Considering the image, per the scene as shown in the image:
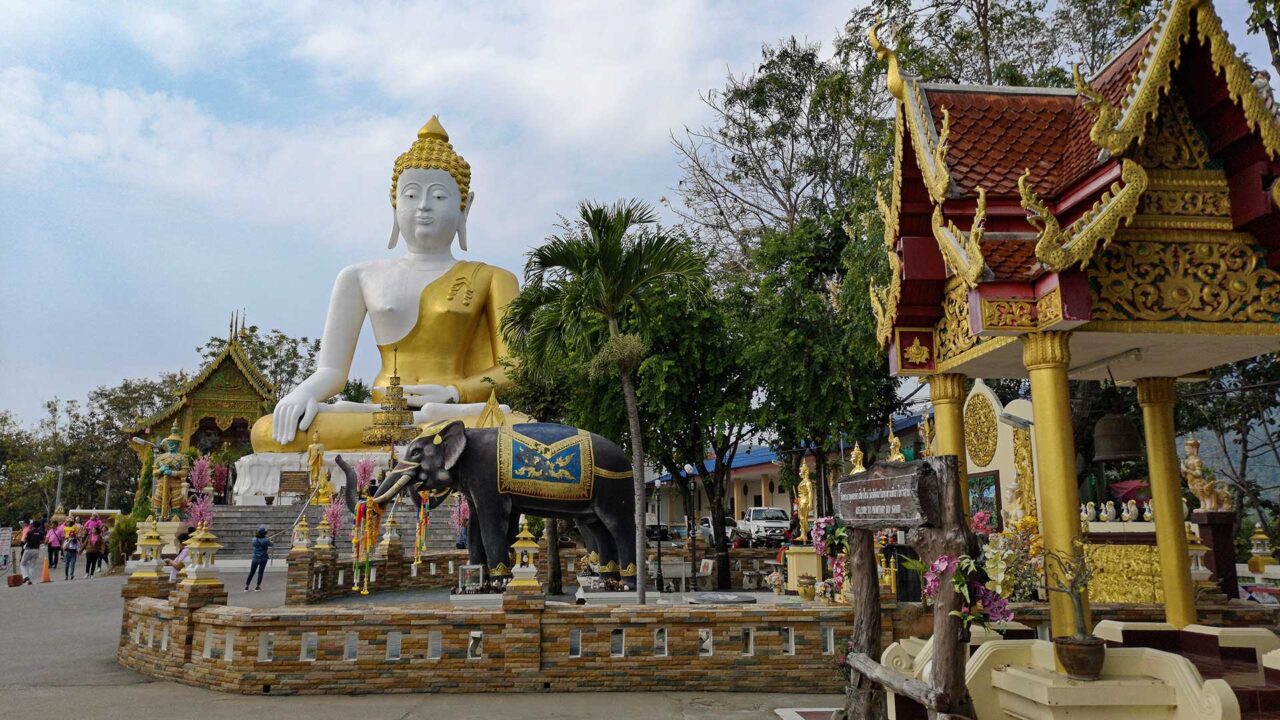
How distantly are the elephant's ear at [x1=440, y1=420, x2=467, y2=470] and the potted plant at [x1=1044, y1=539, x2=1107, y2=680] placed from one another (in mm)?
10567

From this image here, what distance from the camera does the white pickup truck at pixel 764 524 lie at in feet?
119

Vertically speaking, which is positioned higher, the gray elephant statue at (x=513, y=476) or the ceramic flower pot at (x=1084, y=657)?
Result: the gray elephant statue at (x=513, y=476)

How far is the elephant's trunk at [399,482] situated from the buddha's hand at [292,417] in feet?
51.5

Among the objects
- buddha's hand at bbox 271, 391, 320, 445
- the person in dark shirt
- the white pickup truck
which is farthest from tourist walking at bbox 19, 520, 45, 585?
the white pickup truck

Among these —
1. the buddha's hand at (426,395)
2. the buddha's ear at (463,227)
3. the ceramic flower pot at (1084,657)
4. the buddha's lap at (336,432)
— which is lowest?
the ceramic flower pot at (1084,657)

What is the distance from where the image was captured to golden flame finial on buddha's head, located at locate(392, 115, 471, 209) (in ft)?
97.5

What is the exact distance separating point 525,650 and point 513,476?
5.90 meters

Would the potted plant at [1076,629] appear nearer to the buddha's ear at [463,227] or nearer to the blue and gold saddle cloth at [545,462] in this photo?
the blue and gold saddle cloth at [545,462]

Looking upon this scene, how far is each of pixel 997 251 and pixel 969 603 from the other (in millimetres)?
2872

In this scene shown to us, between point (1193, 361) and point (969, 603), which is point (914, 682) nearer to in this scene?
point (969, 603)

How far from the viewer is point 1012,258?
6.75 meters

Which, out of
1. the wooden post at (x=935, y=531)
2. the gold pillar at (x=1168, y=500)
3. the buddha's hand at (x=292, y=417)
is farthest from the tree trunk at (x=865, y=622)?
the buddha's hand at (x=292, y=417)

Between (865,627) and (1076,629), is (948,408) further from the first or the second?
(1076,629)

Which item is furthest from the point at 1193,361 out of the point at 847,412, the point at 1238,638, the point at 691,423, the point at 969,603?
the point at 691,423
